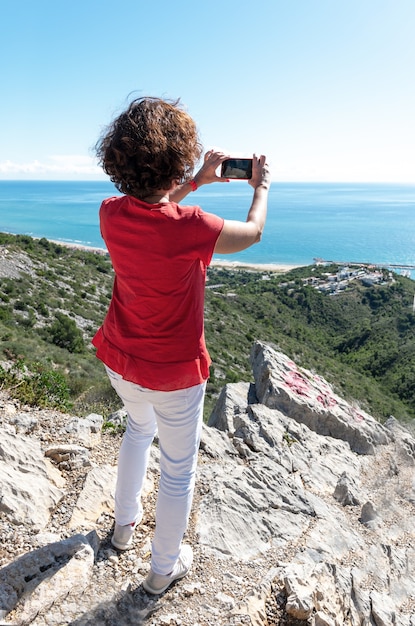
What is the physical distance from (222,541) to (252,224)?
94.7 inches

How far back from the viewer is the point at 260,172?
7.09ft

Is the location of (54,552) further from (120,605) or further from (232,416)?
(232,416)

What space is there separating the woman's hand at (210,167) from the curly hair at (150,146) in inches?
12.7

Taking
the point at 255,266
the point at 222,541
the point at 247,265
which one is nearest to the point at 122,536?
the point at 222,541

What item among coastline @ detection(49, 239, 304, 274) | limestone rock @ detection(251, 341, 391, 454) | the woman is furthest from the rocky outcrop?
coastline @ detection(49, 239, 304, 274)

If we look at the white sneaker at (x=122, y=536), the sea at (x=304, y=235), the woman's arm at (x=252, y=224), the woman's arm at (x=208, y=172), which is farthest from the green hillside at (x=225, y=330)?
the sea at (x=304, y=235)

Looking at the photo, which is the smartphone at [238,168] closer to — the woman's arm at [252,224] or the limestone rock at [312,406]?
the woman's arm at [252,224]

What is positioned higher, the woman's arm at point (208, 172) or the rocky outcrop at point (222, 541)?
the woman's arm at point (208, 172)

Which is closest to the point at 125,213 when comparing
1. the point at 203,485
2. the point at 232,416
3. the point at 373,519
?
the point at 203,485

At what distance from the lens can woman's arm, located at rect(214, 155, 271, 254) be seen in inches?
72.2

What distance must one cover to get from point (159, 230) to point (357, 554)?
4.05 meters

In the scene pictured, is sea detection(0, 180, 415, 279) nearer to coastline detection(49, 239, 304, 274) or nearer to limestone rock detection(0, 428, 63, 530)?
coastline detection(49, 239, 304, 274)

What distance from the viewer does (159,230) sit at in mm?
1799

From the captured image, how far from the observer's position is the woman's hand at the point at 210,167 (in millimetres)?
2271
